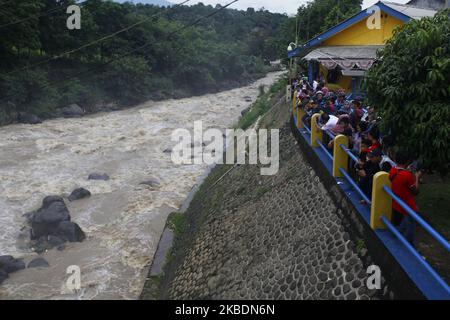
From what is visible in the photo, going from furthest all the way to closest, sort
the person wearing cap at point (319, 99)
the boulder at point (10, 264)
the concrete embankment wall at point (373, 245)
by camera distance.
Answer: the boulder at point (10, 264) < the person wearing cap at point (319, 99) < the concrete embankment wall at point (373, 245)

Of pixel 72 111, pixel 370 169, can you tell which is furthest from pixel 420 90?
pixel 72 111

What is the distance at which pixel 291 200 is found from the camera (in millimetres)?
8945

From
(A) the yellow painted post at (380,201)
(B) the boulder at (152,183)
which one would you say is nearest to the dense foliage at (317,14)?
(B) the boulder at (152,183)

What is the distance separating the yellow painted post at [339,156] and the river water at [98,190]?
5.53 meters

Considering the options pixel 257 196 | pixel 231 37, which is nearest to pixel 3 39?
pixel 257 196

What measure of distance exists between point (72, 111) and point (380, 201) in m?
30.9

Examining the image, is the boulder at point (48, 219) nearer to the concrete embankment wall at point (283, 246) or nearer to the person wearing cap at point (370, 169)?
the concrete embankment wall at point (283, 246)

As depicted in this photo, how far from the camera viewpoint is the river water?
11.3 metres

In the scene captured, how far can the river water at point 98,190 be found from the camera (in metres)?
11.3

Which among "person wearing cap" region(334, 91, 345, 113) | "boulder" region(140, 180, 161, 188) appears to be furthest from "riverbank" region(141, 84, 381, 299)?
"boulder" region(140, 180, 161, 188)

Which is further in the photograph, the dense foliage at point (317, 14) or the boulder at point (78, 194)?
the dense foliage at point (317, 14)

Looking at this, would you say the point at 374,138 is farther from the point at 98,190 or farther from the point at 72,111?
the point at 72,111

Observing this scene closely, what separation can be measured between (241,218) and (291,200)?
1.65 metres
